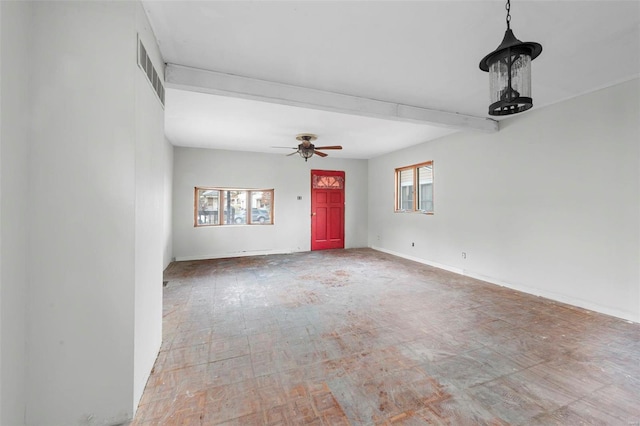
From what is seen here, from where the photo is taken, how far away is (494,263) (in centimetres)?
437

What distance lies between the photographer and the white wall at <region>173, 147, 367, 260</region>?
614 centimetres

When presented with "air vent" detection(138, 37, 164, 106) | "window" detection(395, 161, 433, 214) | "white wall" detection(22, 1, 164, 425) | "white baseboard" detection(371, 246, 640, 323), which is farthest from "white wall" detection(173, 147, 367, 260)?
"white wall" detection(22, 1, 164, 425)

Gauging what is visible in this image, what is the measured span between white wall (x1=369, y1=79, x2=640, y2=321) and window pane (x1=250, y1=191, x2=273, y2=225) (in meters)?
4.23

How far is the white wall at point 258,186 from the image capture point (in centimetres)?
614

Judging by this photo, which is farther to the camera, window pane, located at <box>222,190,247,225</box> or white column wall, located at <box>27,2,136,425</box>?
window pane, located at <box>222,190,247,225</box>

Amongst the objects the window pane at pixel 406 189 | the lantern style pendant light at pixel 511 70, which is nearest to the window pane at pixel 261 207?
the window pane at pixel 406 189

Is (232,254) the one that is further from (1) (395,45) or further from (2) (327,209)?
(1) (395,45)

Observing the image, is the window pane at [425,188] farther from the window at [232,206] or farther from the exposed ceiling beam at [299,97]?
the window at [232,206]

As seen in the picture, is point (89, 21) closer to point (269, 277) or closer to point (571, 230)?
point (269, 277)

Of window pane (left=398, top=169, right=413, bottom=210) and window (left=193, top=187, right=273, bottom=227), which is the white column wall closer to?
window (left=193, top=187, right=273, bottom=227)

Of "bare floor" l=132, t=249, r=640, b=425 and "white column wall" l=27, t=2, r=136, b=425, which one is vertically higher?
"white column wall" l=27, t=2, r=136, b=425

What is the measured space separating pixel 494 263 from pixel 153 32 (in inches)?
212

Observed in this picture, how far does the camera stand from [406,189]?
656 cm

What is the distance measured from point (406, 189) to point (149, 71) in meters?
5.81
